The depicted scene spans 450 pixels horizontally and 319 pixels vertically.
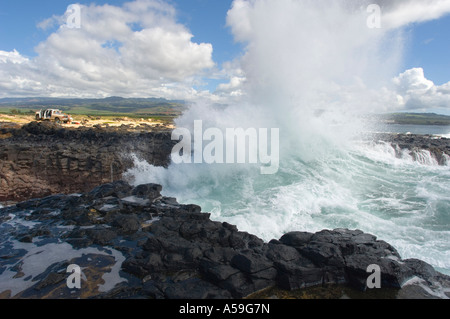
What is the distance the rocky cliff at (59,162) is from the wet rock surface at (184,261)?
7953mm

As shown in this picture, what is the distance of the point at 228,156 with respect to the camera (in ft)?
59.2

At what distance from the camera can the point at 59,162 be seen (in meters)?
15.7

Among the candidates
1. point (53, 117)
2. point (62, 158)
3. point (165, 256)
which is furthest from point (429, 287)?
point (53, 117)

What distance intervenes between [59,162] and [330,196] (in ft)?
53.4

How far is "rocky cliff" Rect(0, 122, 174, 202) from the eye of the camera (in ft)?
48.4

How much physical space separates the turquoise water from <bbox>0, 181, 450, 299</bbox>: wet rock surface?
2565mm

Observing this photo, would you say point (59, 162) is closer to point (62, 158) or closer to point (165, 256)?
point (62, 158)

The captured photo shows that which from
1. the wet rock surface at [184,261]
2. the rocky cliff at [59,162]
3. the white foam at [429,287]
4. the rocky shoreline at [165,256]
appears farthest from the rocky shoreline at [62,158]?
the white foam at [429,287]

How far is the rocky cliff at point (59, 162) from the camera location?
1477 cm

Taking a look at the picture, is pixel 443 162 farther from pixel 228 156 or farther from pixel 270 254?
pixel 270 254

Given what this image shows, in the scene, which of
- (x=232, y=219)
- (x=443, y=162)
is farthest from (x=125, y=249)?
(x=443, y=162)

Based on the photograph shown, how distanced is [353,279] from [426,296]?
4.54 feet

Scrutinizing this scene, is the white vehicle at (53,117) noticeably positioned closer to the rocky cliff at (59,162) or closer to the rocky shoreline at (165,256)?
the rocky cliff at (59,162)
